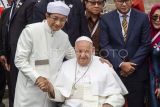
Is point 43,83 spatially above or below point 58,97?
above

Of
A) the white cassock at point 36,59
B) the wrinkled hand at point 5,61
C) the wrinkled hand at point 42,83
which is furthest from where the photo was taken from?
the wrinkled hand at point 5,61

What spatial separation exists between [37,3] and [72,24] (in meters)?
0.57

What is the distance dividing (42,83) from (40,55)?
36 centimetres

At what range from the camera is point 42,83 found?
456cm

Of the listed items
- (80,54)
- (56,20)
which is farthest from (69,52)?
(56,20)

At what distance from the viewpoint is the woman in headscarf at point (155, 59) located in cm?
543

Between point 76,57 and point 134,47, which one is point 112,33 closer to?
point 134,47

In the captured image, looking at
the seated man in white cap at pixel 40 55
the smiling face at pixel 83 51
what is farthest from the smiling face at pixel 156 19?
the seated man in white cap at pixel 40 55

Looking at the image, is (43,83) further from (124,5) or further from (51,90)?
(124,5)

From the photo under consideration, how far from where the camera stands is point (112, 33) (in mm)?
5418

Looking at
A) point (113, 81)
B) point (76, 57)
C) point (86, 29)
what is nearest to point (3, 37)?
point (86, 29)

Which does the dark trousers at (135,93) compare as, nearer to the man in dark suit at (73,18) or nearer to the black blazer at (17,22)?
the man in dark suit at (73,18)

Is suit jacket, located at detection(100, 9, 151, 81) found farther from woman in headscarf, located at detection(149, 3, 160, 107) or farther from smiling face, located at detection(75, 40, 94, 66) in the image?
smiling face, located at detection(75, 40, 94, 66)

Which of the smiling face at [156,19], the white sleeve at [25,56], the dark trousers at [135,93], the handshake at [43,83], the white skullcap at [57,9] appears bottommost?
the dark trousers at [135,93]
